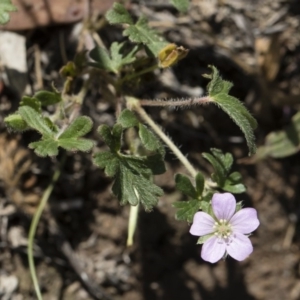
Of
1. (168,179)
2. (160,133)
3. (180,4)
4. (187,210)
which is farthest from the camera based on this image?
(168,179)

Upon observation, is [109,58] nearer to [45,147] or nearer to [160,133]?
[160,133]

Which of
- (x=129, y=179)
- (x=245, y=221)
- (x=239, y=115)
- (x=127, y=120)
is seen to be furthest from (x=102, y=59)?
(x=245, y=221)

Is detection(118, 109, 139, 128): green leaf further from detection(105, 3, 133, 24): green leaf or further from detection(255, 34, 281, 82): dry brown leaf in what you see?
detection(255, 34, 281, 82): dry brown leaf

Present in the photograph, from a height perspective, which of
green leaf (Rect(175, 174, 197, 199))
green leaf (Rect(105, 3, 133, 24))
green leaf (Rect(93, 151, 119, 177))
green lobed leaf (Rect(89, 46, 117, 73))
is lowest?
green leaf (Rect(175, 174, 197, 199))

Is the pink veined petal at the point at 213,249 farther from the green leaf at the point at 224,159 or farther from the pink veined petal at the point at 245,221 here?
the green leaf at the point at 224,159

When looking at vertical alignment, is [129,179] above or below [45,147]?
below

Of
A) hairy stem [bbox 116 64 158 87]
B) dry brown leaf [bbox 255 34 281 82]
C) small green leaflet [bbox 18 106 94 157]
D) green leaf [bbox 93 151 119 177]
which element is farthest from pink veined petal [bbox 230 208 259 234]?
dry brown leaf [bbox 255 34 281 82]
